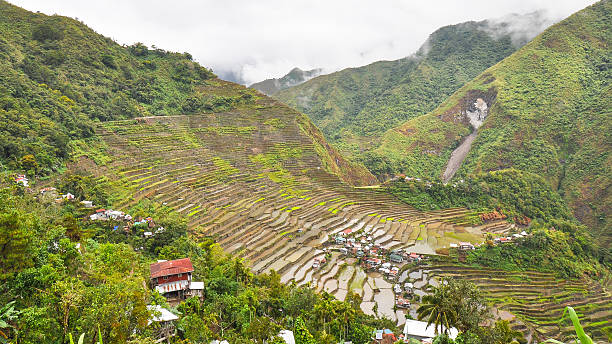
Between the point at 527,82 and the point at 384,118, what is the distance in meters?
33.6

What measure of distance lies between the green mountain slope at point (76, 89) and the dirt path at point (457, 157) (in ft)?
58.6

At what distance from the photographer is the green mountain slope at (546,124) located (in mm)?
44594

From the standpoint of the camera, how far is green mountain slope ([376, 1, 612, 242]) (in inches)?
1756

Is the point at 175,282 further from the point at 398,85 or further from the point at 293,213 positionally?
the point at 398,85

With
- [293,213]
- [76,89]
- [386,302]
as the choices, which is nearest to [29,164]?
[76,89]

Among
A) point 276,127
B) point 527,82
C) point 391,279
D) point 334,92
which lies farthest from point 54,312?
point 334,92

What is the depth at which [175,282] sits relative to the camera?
13.2m

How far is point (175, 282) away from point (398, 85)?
103 m

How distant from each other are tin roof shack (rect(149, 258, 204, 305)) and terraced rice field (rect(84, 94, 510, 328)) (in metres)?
6.42

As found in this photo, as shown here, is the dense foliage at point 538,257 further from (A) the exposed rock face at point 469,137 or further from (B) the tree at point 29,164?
(A) the exposed rock face at point 469,137

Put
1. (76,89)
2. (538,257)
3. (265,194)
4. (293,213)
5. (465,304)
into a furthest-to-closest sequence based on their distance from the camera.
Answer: (76,89) < (265,194) < (293,213) < (538,257) < (465,304)

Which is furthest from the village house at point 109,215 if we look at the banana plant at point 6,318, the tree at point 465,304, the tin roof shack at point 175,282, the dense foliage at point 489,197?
the dense foliage at point 489,197

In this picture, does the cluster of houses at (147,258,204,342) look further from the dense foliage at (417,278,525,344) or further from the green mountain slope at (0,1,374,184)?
the green mountain slope at (0,1,374,184)

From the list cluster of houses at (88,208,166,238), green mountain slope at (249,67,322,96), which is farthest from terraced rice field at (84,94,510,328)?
green mountain slope at (249,67,322,96)
